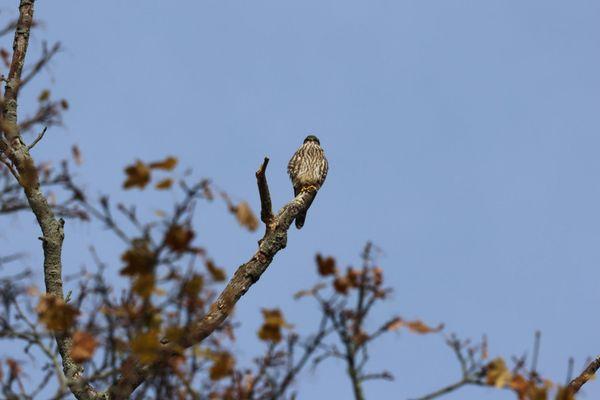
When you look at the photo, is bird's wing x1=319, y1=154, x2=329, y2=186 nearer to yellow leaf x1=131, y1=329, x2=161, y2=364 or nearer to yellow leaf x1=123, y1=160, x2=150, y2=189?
yellow leaf x1=123, y1=160, x2=150, y2=189

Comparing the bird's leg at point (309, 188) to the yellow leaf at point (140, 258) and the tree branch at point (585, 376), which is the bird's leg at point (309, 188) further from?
the yellow leaf at point (140, 258)

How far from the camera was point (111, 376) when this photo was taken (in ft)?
17.7

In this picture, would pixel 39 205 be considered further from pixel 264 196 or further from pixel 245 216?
pixel 245 216

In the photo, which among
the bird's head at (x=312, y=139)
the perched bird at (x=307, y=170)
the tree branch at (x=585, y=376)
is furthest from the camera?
the bird's head at (x=312, y=139)

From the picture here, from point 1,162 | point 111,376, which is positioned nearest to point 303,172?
point 1,162

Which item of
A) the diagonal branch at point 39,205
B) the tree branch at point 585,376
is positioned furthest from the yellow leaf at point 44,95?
the tree branch at point 585,376

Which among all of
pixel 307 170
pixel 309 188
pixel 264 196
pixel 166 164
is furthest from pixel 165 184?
pixel 307 170

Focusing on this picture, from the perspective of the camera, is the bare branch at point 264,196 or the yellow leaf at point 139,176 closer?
the yellow leaf at point 139,176

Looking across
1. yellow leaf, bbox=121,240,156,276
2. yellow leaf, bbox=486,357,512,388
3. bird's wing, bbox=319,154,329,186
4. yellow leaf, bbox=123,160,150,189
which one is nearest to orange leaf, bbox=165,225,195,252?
yellow leaf, bbox=121,240,156,276

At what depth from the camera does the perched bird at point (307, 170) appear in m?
12.2

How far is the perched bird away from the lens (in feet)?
40.0

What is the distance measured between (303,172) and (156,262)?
832cm

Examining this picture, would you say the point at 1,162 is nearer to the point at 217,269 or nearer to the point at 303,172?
the point at 217,269

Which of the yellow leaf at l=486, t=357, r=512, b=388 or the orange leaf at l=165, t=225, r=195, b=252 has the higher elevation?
the orange leaf at l=165, t=225, r=195, b=252
